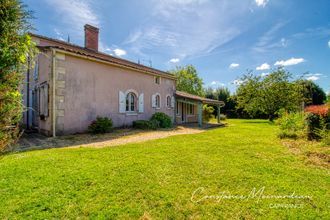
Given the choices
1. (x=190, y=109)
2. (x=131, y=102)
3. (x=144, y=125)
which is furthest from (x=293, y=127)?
(x=190, y=109)

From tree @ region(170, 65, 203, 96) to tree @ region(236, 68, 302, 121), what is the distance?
43.7 feet

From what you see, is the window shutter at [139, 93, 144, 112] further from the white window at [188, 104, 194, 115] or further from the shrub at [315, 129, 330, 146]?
the shrub at [315, 129, 330, 146]

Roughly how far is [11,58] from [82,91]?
8.98 meters

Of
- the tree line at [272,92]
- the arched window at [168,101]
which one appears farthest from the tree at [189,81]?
the arched window at [168,101]

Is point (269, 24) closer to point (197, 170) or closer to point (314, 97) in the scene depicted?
point (197, 170)

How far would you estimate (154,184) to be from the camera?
379 cm

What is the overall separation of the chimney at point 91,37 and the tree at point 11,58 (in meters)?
15.5

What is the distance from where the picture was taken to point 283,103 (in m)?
23.0

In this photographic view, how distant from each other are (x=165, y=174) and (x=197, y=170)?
0.84 m

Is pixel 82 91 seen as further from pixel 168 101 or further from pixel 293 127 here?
pixel 293 127

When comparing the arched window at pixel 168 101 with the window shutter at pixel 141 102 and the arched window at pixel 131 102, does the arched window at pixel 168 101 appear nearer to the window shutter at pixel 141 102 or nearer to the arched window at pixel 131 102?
the window shutter at pixel 141 102

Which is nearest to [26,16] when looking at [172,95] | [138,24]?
[138,24]

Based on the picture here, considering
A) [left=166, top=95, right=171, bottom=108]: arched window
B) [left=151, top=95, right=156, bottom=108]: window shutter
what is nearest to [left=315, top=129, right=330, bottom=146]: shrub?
[left=151, top=95, right=156, bottom=108]: window shutter

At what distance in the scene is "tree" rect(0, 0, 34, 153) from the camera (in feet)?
7.38
